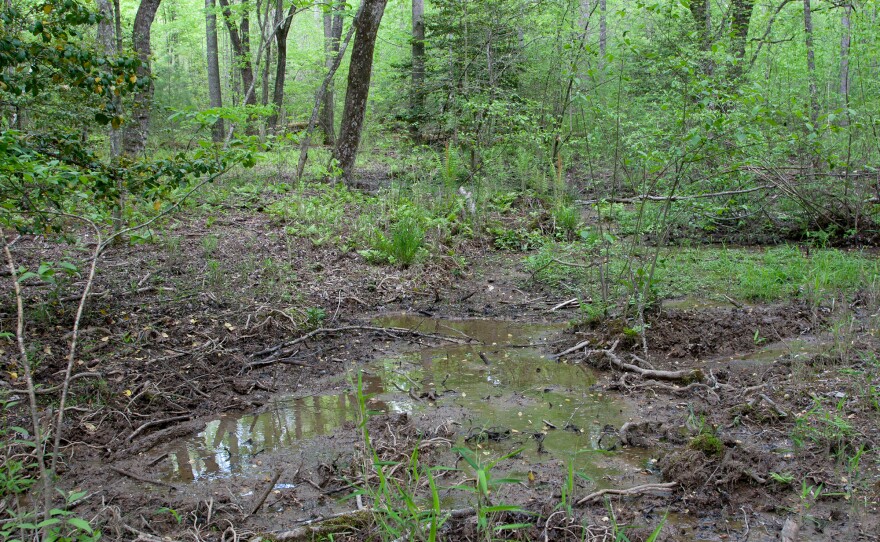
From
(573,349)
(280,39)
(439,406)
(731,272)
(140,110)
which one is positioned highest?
(280,39)

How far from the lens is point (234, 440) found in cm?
368

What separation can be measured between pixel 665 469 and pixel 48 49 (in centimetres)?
456

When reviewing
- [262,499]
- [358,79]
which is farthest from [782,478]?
[358,79]

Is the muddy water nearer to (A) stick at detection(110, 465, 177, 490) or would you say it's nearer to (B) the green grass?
(A) stick at detection(110, 465, 177, 490)

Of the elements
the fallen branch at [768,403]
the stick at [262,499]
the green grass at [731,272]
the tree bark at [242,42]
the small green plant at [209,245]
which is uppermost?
the tree bark at [242,42]

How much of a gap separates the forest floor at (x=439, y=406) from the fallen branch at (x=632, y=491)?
1cm

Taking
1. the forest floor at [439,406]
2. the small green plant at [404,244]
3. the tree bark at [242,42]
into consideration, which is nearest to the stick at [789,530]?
the forest floor at [439,406]

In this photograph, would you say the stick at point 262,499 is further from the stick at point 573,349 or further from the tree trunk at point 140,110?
the tree trunk at point 140,110

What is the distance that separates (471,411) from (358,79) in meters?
7.19

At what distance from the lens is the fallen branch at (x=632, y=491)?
2.87 m

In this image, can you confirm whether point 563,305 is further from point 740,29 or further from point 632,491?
point 740,29

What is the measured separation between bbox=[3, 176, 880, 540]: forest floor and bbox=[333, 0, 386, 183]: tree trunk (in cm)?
399

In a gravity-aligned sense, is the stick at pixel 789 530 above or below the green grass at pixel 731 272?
below

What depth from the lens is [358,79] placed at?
388 inches
